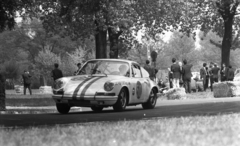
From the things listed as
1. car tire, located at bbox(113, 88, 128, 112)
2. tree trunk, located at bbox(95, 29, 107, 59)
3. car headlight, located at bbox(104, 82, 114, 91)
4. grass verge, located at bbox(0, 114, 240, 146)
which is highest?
tree trunk, located at bbox(95, 29, 107, 59)

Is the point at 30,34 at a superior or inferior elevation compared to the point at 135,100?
superior

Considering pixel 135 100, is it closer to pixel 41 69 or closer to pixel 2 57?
pixel 41 69

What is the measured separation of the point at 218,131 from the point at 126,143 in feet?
6.84

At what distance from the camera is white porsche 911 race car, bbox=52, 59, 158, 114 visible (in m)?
17.1

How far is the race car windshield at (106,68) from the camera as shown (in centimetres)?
1861

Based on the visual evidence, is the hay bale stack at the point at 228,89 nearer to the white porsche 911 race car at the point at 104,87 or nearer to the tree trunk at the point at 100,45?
the tree trunk at the point at 100,45

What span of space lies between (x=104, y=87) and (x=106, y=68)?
139cm

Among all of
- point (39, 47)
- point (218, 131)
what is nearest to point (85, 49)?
point (39, 47)

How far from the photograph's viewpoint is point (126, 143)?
7.58 meters

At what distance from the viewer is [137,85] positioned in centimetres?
1906

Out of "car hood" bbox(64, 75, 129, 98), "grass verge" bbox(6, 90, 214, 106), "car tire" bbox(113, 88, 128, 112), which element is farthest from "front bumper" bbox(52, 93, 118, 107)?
"grass verge" bbox(6, 90, 214, 106)

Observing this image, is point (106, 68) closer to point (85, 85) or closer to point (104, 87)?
point (104, 87)

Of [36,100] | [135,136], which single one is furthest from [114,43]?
[135,136]

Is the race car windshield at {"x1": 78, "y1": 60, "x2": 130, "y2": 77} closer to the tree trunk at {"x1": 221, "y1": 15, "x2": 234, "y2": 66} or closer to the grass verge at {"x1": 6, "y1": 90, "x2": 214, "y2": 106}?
the grass verge at {"x1": 6, "y1": 90, "x2": 214, "y2": 106}
